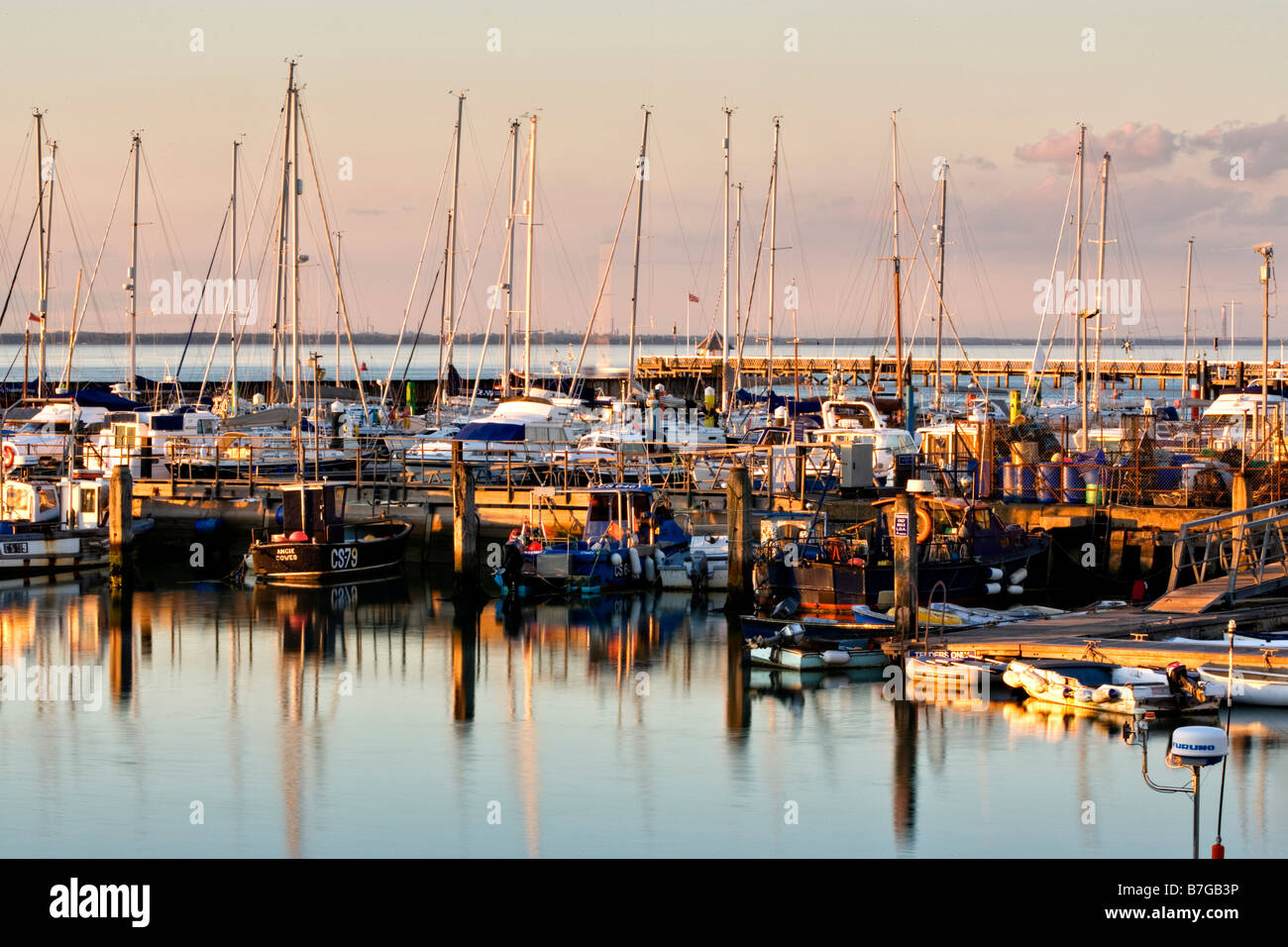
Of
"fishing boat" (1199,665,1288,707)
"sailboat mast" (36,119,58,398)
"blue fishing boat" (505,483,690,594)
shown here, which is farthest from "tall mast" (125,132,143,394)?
"fishing boat" (1199,665,1288,707)

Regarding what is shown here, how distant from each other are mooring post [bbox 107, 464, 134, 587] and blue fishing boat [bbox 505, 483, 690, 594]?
8.96 meters

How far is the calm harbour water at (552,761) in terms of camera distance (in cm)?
1834

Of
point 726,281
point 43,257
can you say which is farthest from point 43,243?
point 726,281

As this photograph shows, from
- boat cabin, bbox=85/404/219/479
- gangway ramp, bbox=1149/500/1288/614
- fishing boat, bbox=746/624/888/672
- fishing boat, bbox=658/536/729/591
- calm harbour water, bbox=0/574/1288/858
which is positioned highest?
boat cabin, bbox=85/404/219/479

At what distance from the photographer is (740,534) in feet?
104

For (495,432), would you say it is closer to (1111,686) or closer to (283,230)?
(283,230)

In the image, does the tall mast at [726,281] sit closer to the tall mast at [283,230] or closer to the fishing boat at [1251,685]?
the tall mast at [283,230]

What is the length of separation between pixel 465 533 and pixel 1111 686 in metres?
16.0

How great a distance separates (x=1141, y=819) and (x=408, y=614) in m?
18.5

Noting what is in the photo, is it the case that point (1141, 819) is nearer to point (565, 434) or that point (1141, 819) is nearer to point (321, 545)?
point (321, 545)

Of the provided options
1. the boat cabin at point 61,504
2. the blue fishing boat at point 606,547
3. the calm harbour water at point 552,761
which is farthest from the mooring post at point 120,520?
the blue fishing boat at point 606,547

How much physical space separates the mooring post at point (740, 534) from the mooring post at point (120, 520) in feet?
47.8

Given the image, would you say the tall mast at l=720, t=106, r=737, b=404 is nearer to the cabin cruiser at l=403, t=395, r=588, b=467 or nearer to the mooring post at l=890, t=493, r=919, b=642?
the cabin cruiser at l=403, t=395, r=588, b=467

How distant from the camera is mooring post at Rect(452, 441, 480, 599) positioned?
3428cm
